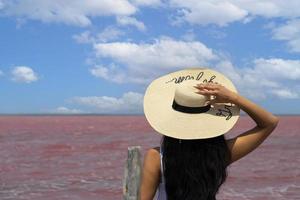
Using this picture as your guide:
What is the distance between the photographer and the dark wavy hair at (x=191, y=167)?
276 centimetres

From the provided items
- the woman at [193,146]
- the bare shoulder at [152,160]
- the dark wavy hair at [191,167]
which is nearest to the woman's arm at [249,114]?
the woman at [193,146]

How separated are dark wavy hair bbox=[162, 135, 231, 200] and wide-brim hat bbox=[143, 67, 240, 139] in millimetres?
84

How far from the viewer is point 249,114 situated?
284 centimetres

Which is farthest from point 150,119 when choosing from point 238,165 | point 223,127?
point 238,165

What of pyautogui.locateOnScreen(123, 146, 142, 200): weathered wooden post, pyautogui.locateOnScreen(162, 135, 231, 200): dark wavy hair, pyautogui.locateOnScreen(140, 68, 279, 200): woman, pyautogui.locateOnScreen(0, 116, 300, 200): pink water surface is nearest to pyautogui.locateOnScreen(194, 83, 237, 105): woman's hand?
pyautogui.locateOnScreen(140, 68, 279, 200): woman

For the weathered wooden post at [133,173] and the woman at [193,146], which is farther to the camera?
the weathered wooden post at [133,173]

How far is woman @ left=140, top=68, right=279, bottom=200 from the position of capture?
2729 millimetres

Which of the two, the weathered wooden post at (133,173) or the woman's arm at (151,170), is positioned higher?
the woman's arm at (151,170)

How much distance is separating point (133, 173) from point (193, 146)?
1.62 metres

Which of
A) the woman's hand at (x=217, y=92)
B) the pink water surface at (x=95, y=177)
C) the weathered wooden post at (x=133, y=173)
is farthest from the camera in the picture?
the pink water surface at (x=95, y=177)

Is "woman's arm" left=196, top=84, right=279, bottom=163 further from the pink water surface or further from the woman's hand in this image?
the pink water surface

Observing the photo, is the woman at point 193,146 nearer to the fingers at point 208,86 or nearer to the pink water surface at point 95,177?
the fingers at point 208,86

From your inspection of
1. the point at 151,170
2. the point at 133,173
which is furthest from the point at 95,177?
the point at 151,170

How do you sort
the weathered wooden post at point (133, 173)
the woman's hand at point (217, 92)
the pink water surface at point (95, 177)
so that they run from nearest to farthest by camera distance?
the woman's hand at point (217, 92) < the weathered wooden post at point (133, 173) < the pink water surface at point (95, 177)
